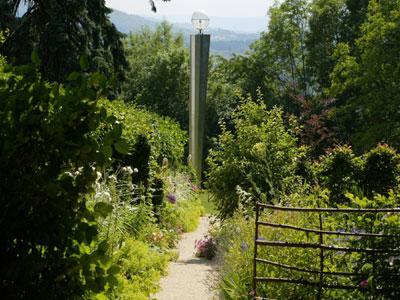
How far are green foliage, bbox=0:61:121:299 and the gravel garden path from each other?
A: 4.44 meters

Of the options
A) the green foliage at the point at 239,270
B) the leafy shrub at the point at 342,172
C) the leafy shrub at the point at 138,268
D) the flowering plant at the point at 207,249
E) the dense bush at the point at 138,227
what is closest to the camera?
the green foliage at the point at 239,270

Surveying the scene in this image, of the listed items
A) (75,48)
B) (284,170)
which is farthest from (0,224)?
(75,48)

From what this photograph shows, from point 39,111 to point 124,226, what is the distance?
6295mm

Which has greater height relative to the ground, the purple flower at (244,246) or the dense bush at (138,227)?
the purple flower at (244,246)

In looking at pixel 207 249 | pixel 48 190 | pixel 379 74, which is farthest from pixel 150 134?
pixel 379 74

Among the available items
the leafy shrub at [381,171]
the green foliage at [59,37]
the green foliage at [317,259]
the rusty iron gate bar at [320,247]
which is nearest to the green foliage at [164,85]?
the green foliage at [59,37]

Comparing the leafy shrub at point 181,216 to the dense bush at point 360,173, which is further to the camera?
the leafy shrub at point 181,216

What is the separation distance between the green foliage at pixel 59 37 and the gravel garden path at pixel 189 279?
4.05 metres

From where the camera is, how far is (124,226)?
857 cm

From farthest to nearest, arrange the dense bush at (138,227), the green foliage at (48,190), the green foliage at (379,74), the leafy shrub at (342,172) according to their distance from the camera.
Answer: the green foliage at (379,74), the leafy shrub at (342,172), the dense bush at (138,227), the green foliage at (48,190)

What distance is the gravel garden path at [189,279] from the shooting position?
7254 mm

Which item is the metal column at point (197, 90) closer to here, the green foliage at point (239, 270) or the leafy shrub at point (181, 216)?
the leafy shrub at point (181, 216)

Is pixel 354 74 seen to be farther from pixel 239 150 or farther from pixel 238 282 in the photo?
pixel 238 282

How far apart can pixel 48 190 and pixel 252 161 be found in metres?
8.11
